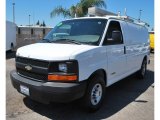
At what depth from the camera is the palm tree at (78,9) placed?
718 inches

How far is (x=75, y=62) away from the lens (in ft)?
13.5

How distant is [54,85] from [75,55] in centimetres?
67

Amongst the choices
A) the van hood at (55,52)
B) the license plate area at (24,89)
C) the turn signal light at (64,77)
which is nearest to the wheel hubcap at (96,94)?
the turn signal light at (64,77)

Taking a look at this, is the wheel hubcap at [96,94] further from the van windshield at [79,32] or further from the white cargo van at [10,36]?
the white cargo van at [10,36]

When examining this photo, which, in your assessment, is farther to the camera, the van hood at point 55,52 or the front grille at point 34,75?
the front grille at point 34,75

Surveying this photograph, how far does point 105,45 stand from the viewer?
5.13 m

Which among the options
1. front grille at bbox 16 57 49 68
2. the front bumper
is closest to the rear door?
the front bumper

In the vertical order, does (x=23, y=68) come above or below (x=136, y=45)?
below

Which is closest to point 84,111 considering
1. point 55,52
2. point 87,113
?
point 87,113

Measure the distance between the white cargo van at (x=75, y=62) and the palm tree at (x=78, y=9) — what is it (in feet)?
40.3

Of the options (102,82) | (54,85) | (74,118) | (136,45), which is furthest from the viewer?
(136,45)

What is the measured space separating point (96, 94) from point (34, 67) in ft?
4.82
